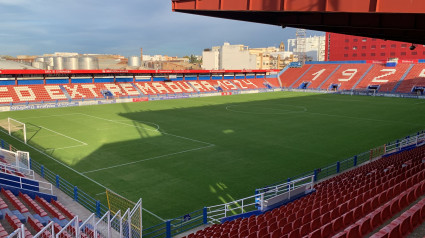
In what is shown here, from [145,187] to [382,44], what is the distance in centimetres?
10357

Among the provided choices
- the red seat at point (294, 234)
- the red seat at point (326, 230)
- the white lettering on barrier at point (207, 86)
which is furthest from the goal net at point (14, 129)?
the white lettering on barrier at point (207, 86)

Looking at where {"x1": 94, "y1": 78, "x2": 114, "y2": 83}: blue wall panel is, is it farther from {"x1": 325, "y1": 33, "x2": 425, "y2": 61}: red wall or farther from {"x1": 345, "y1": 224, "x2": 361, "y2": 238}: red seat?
{"x1": 325, "y1": 33, "x2": 425, "y2": 61}: red wall

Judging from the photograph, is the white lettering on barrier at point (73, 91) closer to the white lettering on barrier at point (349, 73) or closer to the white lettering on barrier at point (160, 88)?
the white lettering on barrier at point (160, 88)

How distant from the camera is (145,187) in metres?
18.1

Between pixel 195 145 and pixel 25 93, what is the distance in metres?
40.9

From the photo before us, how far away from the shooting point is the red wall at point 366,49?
3839 inches

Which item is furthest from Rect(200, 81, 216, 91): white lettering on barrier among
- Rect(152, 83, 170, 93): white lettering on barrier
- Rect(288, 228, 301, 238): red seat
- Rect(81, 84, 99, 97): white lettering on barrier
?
Rect(288, 228, 301, 238): red seat

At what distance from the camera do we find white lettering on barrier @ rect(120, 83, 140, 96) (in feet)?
214

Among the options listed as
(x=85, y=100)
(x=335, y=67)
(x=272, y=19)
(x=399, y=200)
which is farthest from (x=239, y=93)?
(x=399, y=200)

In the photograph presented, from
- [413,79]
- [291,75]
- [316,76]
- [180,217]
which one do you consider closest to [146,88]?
[291,75]

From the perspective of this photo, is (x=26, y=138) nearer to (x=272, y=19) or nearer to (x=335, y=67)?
(x=272, y=19)

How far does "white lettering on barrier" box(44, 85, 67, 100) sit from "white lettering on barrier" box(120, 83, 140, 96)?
11983 millimetres

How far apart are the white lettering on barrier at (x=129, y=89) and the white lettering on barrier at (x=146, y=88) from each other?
152 centimetres

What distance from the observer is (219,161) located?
22891 mm
